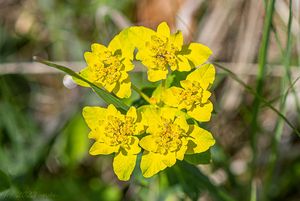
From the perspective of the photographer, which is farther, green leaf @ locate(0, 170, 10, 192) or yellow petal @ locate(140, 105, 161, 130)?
green leaf @ locate(0, 170, 10, 192)

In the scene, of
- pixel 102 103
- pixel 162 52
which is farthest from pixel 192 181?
pixel 102 103

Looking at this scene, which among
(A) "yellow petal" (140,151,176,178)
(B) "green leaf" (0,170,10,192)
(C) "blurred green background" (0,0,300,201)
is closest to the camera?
(A) "yellow petal" (140,151,176,178)

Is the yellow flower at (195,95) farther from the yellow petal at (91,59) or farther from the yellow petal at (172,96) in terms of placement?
the yellow petal at (91,59)

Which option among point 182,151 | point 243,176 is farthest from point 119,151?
point 243,176

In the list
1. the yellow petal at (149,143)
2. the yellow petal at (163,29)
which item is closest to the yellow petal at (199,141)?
the yellow petal at (149,143)

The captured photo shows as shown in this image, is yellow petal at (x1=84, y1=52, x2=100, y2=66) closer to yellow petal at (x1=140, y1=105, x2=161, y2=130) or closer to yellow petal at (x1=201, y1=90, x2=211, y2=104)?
yellow petal at (x1=140, y1=105, x2=161, y2=130)

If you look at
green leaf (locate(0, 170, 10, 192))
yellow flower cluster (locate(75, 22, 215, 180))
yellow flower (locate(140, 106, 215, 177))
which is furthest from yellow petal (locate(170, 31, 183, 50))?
green leaf (locate(0, 170, 10, 192))
